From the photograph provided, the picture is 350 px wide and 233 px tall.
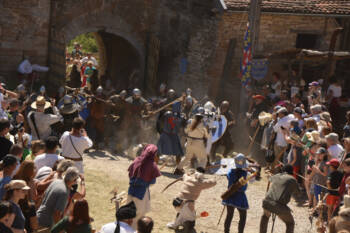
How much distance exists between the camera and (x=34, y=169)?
661cm

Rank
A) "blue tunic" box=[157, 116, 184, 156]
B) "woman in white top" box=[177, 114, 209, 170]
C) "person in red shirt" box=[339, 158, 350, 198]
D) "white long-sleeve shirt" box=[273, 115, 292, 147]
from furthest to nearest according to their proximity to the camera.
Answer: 1. "blue tunic" box=[157, 116, 184, 156]
2. "white long-sleeve shirt" box=[273, 115, 292, 147]
3. "woman in white top" box=[177, 114, 209, 170]
4. "person in red shirt" box=[339, 158, 350, 198]

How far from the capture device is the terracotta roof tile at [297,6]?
57.8ft

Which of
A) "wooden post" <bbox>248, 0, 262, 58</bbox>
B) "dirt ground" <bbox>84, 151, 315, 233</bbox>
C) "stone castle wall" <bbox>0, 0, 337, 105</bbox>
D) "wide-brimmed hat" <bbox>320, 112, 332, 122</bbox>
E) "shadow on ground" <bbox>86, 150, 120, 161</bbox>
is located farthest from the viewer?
"stone castle wall" <bbox>0, 0, 337, 105</bbox>

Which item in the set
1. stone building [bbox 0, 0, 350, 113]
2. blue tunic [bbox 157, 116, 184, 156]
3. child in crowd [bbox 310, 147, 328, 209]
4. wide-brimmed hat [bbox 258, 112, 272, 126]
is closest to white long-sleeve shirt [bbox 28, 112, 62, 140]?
blue tunic [bbox 157, 116, 184, 156]

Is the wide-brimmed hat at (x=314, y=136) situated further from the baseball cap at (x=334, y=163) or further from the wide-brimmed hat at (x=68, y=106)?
the wide-brimmed hat at (x=68, y=106)

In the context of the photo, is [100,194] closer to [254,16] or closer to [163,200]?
[163,200]

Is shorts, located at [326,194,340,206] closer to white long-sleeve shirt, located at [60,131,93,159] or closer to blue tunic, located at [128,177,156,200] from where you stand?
blue tunic, located at [128,177,156,200]

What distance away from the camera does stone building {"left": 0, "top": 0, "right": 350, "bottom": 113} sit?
675 inches

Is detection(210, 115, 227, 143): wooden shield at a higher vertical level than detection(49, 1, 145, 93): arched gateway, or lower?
lower

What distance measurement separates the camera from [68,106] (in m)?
12.5

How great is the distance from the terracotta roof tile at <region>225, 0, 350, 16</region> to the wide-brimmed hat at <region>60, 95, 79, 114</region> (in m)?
7.28

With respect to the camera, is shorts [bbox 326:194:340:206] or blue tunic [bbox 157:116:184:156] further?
blue tunic [bbox 157:116:184:156]

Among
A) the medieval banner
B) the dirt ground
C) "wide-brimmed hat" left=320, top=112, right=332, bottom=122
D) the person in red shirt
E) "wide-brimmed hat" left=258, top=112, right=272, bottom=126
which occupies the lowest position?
the dirt ground

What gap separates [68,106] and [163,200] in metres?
3.60
